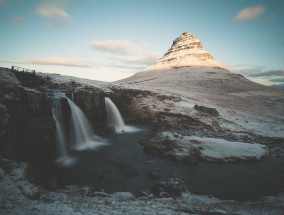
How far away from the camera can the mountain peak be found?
126 m

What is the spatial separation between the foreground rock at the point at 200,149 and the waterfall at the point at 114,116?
7981 millimetres

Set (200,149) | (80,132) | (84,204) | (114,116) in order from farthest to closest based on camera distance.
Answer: (114,116) < (80,132) < (200,149) < (84,204)

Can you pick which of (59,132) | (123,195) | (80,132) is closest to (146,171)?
(123,195)

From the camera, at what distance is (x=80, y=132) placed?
68.1 feet

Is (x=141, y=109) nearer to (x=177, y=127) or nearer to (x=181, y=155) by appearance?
(x=177, y=127)

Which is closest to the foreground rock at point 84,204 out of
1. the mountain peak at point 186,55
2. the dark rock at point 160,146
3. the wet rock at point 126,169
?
the wet rock at point 126,169

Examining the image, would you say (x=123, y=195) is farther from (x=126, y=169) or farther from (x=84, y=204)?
(x=126, y=169)

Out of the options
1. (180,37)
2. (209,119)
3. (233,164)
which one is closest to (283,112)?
(209,119)

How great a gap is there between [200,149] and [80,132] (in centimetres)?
1182

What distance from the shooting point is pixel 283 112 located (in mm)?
41219

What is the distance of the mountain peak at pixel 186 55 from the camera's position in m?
126

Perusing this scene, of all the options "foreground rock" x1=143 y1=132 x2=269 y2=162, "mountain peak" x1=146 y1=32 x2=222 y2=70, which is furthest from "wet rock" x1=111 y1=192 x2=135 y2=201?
"mountain peak" x1=146 y1=32 x2=222 y2=70

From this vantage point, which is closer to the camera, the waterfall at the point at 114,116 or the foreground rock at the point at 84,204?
the foreground rock at the point at 84,204

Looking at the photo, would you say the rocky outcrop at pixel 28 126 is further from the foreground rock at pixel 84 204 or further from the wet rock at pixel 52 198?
the wet rock at pixel 52 198
